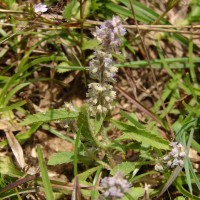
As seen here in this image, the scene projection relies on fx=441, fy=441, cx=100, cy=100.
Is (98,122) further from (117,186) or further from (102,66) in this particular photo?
(117,186)

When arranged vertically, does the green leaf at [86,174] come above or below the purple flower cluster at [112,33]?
below

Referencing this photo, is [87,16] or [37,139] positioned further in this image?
[87,16]

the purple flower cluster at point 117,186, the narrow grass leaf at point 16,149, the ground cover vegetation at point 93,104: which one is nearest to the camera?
the purple flower cluster at point 117,186

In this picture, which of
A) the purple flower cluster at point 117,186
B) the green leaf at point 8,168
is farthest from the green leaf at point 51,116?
the purple flower cluster at point 117,186

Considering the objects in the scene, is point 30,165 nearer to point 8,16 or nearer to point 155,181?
point 155,181

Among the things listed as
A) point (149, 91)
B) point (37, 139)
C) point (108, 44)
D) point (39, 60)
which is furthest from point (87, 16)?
point (108, 44)

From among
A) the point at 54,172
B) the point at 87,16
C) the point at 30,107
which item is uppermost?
the point at 87,16

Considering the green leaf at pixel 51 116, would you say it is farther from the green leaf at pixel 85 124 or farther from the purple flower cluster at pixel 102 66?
the purple flower cluster at pixel 102 66

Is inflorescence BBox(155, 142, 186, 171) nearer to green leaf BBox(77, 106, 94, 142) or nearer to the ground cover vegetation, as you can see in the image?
the ground cover vegetation
